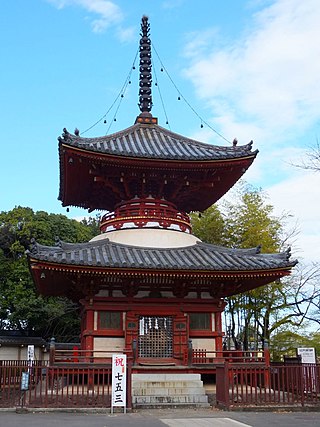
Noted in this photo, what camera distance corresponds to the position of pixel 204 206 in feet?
71.8

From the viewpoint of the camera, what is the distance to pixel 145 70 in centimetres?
2262

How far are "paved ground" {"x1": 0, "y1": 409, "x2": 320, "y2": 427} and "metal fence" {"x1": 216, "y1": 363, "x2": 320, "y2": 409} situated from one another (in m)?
0.59

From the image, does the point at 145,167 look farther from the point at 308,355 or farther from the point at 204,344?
the point at 308,355

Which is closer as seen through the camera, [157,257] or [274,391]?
[274,391]

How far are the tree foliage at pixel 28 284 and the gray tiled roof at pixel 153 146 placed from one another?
1891 centimetres

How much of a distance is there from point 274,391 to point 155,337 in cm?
451

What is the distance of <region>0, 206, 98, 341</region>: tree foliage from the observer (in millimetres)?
37469

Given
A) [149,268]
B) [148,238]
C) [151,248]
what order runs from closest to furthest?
[149,268]
[151,248]
[148,238]

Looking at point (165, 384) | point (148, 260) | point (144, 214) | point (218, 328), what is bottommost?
point (165, 384)

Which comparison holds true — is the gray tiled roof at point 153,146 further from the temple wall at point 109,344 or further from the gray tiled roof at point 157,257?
the temple wall at point 109,344

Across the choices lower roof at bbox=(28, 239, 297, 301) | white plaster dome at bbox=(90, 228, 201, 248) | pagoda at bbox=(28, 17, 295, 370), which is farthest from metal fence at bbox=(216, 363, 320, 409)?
white plaster dome at bbox=(90, 228, 201, 248)

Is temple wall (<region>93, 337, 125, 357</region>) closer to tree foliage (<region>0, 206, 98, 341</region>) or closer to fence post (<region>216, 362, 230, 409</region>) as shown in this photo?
fence post (<region>216, 362, 230, 409</region>)

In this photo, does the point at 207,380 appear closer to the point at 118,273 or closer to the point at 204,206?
the point at 118,273

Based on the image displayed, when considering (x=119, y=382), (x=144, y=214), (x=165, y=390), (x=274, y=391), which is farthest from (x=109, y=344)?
(x=274, y=391)
